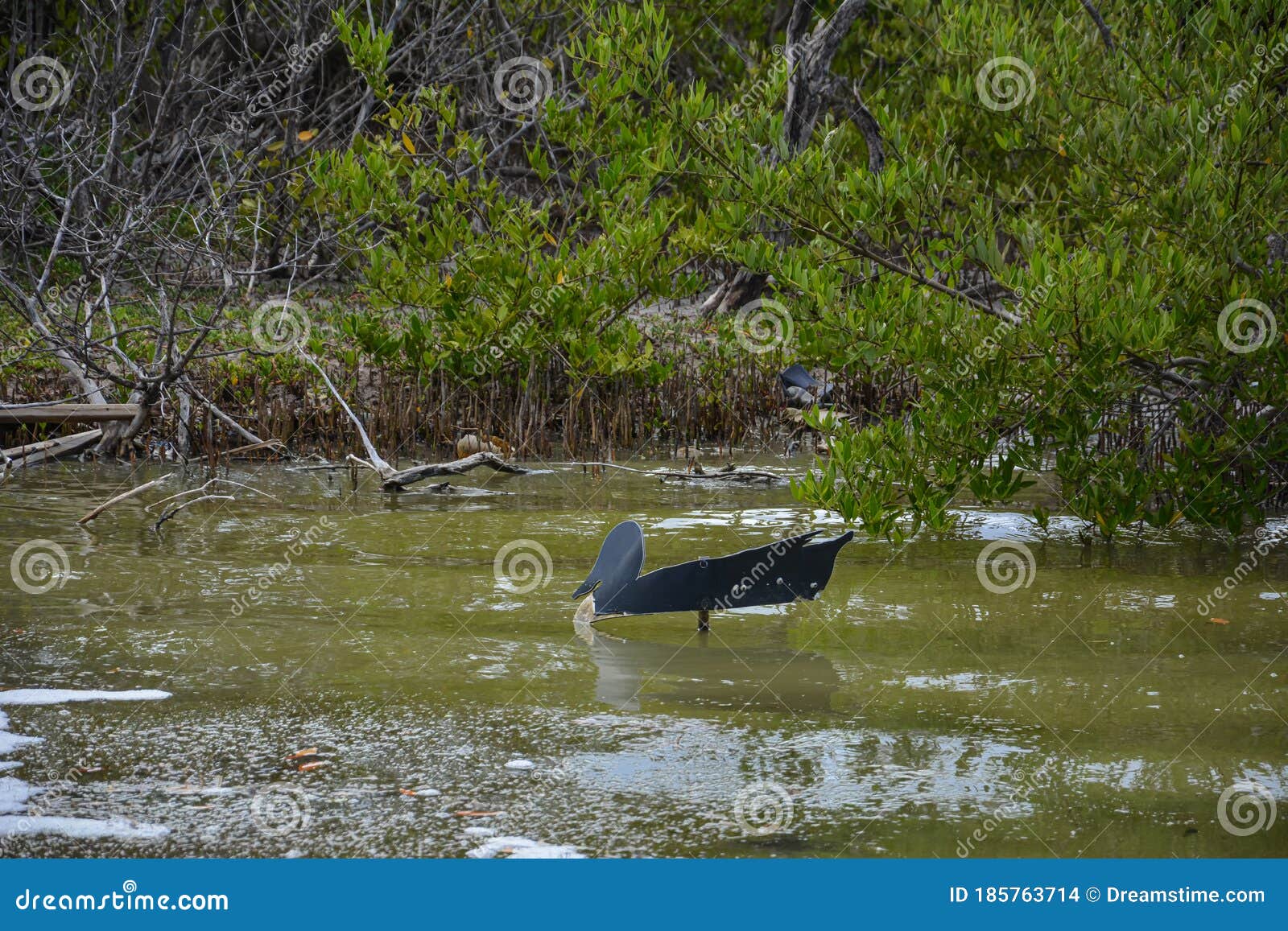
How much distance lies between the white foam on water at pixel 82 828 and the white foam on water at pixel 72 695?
0.93 metres

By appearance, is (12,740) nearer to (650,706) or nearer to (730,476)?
(650,706)

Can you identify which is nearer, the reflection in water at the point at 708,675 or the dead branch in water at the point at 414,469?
the reflection in water at the point at 708,675

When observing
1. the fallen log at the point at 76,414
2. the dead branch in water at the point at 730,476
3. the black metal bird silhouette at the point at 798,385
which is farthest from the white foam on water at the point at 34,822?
the black metal bird silhouette at the point at 798,385

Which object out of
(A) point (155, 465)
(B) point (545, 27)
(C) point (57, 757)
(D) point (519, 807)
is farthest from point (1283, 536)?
(B) point (545, 27)

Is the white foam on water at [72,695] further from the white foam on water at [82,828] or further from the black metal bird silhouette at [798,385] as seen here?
the black metal bird silhouette at [798,385]

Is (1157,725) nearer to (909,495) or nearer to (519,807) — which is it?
(519,807)

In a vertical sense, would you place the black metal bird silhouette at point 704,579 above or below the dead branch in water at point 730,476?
above

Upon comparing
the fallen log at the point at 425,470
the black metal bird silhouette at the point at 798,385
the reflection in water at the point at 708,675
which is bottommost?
the reflection in water at the point at 708,675

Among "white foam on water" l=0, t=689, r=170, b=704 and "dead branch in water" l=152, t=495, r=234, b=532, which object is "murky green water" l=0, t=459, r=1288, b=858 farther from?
"dead branch in water" l=152, t=495, r=234, b=532

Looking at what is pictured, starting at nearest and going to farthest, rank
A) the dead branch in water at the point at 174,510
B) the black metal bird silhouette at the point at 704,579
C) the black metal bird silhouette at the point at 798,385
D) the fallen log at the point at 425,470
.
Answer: the black metal bird silhouette at the point at 704,579 < the dead branch in water at the point at 174,510 < the fallen log at the point at 425,470 < the black metal bird silhouette at the point at 798,385

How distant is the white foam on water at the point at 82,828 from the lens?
3.13 meters

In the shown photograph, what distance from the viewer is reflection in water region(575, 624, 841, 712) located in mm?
4250

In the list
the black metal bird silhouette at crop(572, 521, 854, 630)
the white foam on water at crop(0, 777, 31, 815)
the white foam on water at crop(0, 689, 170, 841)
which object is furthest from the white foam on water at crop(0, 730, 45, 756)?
the black metal bird silhouette at crop(572, 521, 854, 630)

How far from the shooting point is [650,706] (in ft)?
13.7
